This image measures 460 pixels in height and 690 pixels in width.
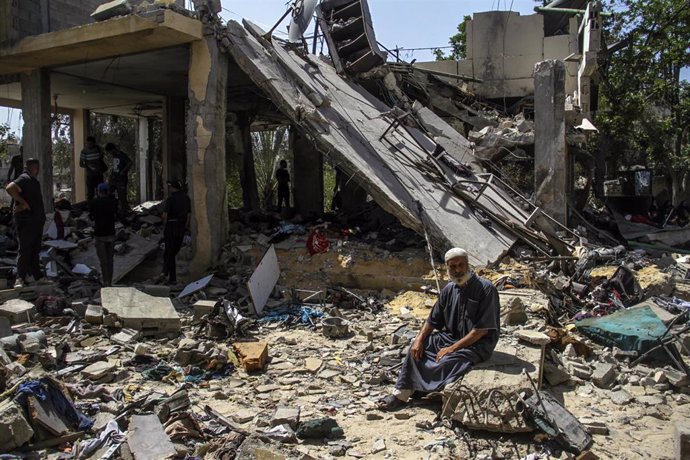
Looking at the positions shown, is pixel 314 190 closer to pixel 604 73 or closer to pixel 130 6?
pixel 130 6

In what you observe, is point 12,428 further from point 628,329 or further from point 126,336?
point 628,329

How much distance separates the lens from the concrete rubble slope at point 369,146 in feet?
26.3

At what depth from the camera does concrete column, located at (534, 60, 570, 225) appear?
894 cm

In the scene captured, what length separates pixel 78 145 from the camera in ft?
51.2

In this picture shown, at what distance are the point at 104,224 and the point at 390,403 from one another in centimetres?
530

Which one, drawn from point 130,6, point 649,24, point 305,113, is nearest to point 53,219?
point 130,6

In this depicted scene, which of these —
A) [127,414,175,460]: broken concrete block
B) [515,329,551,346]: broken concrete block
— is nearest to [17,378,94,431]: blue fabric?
[127,414,175,460]: broken concrete block

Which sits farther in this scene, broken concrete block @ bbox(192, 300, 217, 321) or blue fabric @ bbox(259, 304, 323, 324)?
blue fabric @ bbox(259, 304, 323, 324)

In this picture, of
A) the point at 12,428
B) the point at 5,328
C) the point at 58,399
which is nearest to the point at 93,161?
the point at 5,328

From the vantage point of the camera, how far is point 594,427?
4.20m

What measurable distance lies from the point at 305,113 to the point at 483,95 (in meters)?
7.42

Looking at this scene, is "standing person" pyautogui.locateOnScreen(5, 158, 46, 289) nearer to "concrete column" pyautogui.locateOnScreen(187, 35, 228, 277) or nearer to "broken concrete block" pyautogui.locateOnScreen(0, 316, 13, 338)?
"broken concrete block" pyautogui.locateOnScreen(0, 316, 13, 338)

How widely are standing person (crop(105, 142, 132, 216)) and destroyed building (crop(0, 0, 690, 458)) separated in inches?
45.7

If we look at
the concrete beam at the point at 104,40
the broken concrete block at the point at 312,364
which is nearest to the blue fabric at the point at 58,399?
the broken concrete block at the point at 312,364
